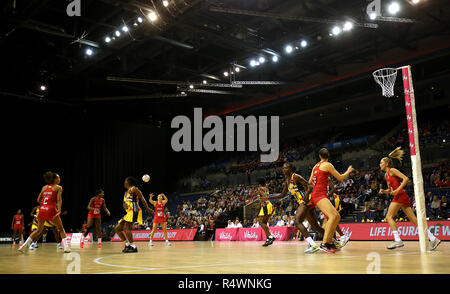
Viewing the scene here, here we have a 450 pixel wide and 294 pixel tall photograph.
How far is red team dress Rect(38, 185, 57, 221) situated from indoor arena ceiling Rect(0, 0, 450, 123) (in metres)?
9.41

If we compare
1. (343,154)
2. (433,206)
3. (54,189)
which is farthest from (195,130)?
(54,189)

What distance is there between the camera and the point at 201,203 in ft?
102

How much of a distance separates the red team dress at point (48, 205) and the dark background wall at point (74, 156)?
22.7 meters

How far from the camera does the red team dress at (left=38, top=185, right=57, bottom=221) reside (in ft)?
35.8

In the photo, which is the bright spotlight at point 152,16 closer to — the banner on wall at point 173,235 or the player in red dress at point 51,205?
the player in red dress at point 51,205

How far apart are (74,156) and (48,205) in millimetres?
24629

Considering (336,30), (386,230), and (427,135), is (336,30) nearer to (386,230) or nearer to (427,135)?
(427,135)

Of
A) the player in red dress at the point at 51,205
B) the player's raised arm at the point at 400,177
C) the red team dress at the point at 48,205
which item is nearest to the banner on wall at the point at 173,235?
the player in red dress at the point at 51,205

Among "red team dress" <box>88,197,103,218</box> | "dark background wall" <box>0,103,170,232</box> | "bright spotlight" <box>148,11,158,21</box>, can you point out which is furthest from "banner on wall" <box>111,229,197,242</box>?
"bright spotlight" <box>148,11,158,21</box>

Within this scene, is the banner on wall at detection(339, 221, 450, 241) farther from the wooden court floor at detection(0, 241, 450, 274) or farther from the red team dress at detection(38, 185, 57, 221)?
the red team dress at detection(38, 185, 57, 221)

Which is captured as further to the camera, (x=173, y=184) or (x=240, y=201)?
(x=173, y=184)

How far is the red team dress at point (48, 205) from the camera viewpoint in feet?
35.8
